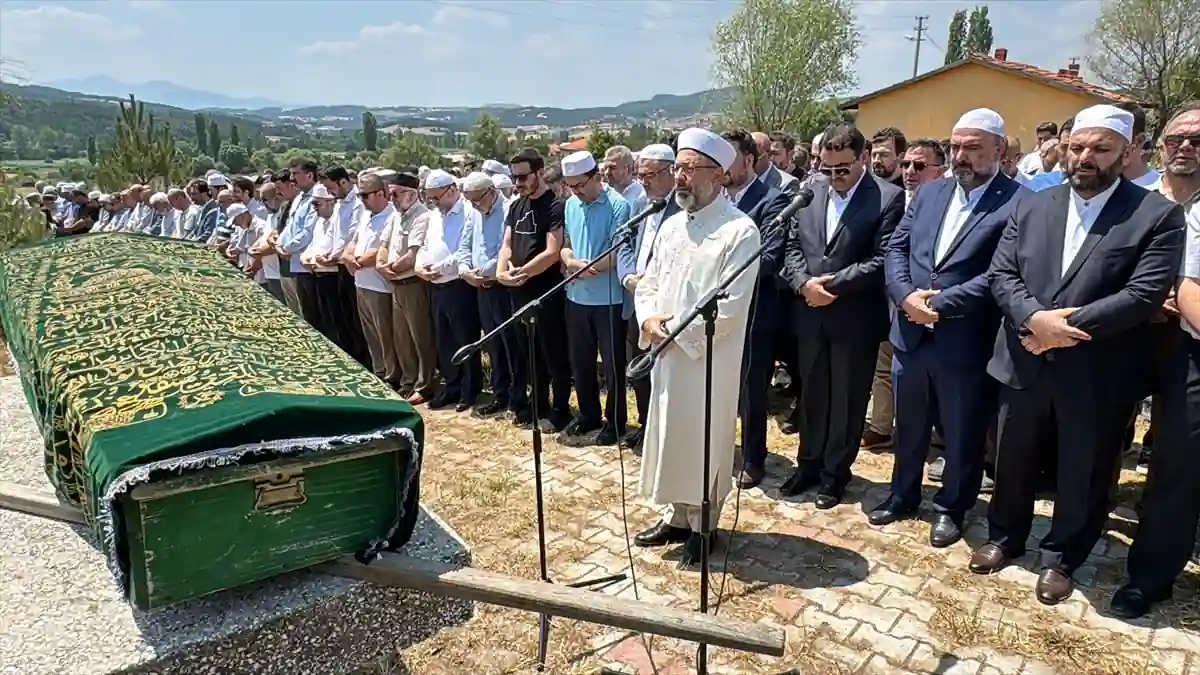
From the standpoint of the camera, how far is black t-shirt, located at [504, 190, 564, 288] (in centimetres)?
594

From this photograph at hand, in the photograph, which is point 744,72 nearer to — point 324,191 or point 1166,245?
point 324,191

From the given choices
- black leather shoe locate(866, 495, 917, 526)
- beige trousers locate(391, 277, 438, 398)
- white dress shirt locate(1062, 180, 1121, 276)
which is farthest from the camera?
beige trousers locate(391, 277, 438, 398)

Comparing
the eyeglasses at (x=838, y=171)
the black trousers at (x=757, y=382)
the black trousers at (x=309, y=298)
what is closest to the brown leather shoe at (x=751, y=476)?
the black trousers at (x=757, y=382)

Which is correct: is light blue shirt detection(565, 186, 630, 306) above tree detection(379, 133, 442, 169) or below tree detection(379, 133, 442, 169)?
below

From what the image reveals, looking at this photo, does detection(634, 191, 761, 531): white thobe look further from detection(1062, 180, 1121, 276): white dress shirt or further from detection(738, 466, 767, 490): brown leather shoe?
detection(1062, 180, 1121, 276): white dress shirt

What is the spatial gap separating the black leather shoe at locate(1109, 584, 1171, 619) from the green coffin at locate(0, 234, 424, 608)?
116 inches

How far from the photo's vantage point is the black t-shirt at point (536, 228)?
5.94 m

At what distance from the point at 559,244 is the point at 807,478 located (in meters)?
2.39

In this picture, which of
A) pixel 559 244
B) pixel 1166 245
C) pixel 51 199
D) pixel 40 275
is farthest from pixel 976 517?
pixel 51 199

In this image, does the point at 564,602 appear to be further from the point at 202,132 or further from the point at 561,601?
the point at 202,132

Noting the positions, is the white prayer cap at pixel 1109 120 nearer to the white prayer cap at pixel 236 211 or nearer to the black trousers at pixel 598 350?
the black trousers at pixel 598 350

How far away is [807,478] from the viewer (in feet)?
15.9

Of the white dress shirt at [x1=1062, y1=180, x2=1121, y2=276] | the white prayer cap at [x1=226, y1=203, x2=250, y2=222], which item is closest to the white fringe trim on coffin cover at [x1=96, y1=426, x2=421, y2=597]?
the white dress shirt at [x1=1062, y1=180, x2=1121, y2=276]

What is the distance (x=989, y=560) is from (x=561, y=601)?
2.23 metres
